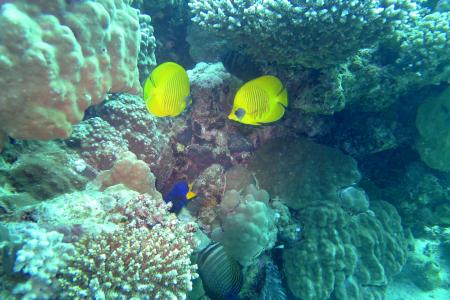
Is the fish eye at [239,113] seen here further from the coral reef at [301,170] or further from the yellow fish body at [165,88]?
the coral reef at [301,170]

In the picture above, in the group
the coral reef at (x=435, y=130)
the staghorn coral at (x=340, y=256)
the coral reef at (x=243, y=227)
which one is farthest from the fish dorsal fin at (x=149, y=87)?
the coral reef at (x=435, y=130)

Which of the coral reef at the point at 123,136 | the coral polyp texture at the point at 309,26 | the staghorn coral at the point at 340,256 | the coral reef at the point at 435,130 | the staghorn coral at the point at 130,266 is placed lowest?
the staghorn coral at the point at 340,256

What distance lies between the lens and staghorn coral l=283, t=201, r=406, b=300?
14.2ft

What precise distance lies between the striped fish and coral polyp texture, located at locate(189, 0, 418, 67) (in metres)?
2.62

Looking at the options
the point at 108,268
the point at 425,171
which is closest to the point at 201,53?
the point at 108,268

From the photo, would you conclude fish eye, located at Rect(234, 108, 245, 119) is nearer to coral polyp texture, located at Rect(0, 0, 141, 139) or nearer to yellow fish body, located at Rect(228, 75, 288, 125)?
yellow fish body, located at Rect(228, 75, 288, 125)

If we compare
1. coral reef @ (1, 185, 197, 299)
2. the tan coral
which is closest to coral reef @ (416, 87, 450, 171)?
coral reef @ (1, 185, 197, 299)

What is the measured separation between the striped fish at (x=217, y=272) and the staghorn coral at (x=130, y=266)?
472 mm

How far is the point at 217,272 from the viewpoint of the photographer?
9.55 ft

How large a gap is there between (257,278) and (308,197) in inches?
59.2

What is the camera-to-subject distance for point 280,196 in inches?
177

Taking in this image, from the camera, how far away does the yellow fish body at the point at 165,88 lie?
8.77ft

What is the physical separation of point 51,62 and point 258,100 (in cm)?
202

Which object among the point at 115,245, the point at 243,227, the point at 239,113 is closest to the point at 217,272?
the point at 243,227
